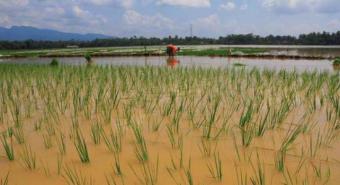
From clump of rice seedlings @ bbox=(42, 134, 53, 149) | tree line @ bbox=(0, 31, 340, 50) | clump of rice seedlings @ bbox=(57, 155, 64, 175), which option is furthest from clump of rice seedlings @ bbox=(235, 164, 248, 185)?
tree line @ bbox=(0, 31, 340, 50)

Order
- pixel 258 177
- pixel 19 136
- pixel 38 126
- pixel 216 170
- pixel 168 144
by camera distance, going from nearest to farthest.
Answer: pixel 258 177 < pixel 216 170 < pixel 168 144 < pixel 19 136 < pixel 38 126

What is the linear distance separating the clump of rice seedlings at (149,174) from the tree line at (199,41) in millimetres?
55975

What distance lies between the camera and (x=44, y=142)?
10.4ft

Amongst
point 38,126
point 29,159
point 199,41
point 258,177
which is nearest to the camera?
point 258,177

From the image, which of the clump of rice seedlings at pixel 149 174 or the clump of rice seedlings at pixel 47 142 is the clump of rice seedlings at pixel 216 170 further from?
the clump of rice seedlings at pixel 47 142

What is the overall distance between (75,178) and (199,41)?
73158 millimetres

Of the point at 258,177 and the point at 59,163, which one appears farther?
the point at 59,163

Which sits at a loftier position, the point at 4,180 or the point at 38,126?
the point at 38,126

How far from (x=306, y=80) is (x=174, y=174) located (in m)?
4.58

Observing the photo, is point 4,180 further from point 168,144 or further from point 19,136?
point 168,144

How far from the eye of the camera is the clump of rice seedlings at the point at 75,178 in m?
2.33

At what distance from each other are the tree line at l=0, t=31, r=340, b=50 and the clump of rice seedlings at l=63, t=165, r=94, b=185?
55794 millimetres

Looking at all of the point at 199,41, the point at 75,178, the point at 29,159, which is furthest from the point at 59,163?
the point at 199,41

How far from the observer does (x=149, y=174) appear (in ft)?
8.01
